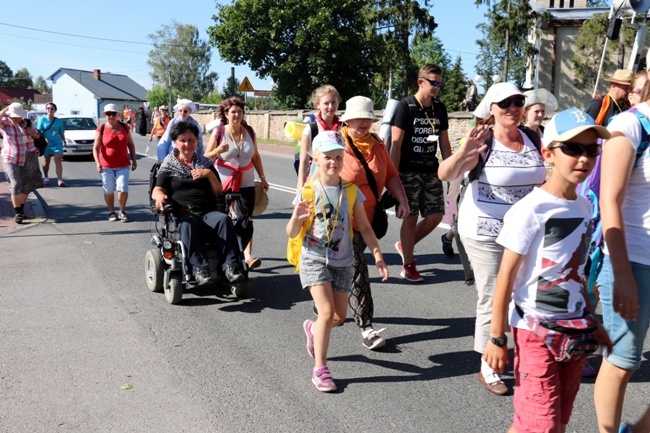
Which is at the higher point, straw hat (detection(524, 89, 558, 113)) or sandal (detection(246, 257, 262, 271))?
straw hat (detection(524, 89, 558, 113))

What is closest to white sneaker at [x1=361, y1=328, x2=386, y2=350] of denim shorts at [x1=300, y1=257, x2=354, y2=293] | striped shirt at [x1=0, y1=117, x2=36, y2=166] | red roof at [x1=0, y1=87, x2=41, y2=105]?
denim shorts at [x1=300, y1=257, x2=354, y2=293]

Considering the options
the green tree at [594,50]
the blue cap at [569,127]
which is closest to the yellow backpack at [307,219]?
the blue cap at [569,127]

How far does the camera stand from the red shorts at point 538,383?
2727mm

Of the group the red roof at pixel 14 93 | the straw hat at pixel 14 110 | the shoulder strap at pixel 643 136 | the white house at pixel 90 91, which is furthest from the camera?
the red roof at pixel 14 93

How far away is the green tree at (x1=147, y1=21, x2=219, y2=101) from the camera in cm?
8744

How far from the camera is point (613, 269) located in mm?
2871

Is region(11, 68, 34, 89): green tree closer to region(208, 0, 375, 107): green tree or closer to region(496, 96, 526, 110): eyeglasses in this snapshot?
region(208, 0, 375, 107): green tree

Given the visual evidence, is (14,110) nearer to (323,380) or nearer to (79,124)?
(323,380)

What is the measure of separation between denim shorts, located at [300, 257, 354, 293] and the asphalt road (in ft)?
2.03

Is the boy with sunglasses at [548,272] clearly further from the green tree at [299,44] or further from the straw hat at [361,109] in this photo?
the green tree at [299,44]

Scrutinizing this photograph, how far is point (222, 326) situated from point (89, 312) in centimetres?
130

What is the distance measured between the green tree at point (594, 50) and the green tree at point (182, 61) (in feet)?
193

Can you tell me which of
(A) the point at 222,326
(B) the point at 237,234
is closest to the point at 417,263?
(B) the point at 237,234

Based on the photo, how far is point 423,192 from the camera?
21.7 feet
